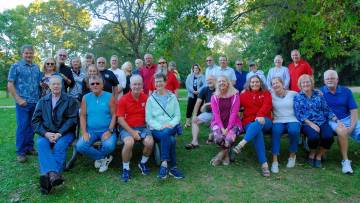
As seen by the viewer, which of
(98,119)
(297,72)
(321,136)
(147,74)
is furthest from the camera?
(147,74)

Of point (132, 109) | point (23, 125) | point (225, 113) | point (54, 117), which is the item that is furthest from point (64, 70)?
point (225, 113)

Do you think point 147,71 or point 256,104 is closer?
point 256,104

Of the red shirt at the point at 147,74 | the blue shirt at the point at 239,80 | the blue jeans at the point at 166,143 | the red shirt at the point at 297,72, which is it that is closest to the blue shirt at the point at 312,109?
the red shirt at the point at 297,72

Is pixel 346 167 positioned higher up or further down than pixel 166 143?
further down

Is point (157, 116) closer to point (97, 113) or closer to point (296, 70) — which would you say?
point (97, 113)

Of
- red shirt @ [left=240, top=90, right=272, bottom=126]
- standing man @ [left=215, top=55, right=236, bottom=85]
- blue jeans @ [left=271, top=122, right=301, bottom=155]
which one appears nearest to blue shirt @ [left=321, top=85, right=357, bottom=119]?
blue jeans @ [left=271, top=122, right=301, bottom=155]

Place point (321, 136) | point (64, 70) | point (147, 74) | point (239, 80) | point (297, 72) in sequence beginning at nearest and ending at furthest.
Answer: point (321, 136)
point (64, 70)
point (297, 72)
point (147, 74)
point (239, 80)

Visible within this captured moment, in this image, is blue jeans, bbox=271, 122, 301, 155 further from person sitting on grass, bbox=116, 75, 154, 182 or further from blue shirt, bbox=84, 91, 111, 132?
blue shirt, bbox=84, 91, 111, 132

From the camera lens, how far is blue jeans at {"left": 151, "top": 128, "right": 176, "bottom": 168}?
16.8 ft

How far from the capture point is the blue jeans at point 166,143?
513cm

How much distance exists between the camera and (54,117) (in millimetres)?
5027

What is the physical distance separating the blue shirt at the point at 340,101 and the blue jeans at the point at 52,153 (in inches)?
172

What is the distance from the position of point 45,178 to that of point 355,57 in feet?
66.5

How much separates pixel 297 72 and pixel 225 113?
2.56m
